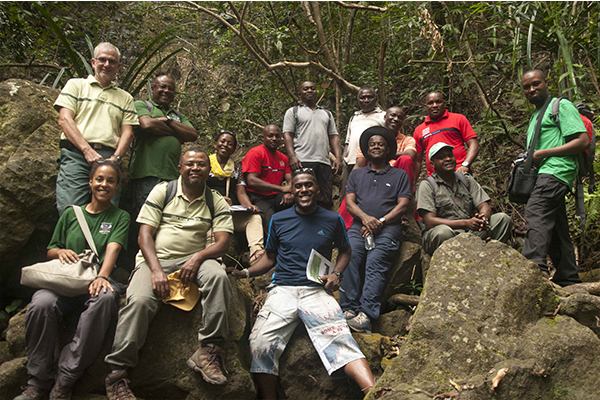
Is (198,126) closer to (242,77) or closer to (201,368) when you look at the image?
(242,77)

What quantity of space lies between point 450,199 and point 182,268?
299 cm

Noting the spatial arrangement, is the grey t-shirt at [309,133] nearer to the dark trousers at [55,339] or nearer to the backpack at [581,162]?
the backpack at [581,162]

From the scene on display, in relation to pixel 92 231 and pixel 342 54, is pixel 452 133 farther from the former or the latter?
pixel 342 54

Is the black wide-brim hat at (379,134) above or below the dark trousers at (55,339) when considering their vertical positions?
above

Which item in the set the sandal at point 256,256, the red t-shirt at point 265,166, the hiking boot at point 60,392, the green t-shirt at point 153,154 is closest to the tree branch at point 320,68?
the red t-shirt at point 265,166

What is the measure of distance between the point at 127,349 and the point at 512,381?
2.89m

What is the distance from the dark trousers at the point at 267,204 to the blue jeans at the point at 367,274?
1.43m

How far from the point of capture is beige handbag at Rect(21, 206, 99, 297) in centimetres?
352

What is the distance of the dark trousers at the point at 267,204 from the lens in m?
6.01

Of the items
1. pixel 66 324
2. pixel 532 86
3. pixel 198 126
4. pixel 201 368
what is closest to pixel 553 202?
pixel 532 86

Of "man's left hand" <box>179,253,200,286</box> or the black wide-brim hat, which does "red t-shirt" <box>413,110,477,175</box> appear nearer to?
the black wide-brim hat

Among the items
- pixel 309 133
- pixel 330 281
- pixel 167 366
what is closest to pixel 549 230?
pixel 330 281

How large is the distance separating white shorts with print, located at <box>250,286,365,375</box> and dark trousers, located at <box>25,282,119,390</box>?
1323 mm

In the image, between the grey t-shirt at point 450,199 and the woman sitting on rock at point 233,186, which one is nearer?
the grey t-shirt at point 450,199
